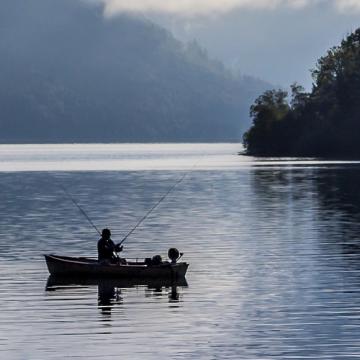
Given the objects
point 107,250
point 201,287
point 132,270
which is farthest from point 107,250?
point 201,287

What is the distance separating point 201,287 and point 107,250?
4267mm

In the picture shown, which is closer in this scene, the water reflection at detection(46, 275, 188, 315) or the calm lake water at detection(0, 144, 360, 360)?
the calm lake water at detection(0, 144, 360, 360)

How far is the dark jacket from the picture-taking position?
49.6 metres

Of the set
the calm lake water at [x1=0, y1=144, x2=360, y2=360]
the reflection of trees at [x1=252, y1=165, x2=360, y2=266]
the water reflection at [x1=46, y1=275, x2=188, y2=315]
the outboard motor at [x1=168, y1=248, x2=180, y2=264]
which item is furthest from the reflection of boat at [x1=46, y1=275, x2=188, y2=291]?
the reflection of trees at [x1=252, y1=165, x2=360, y2=266]

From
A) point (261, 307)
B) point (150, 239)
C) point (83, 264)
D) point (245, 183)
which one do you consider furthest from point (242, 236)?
point (245, 183)

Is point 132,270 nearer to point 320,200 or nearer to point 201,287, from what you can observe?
point 201,287

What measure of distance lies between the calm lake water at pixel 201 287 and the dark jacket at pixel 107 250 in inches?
65.7

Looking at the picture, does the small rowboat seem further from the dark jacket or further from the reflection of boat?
the dark jacket

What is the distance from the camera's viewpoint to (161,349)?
34.8m

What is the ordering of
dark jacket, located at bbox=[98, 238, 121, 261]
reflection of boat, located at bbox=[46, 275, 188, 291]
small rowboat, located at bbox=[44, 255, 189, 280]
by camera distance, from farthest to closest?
dark jacket, located at bbox=[98, 238, 121, 261] < small rowboat, located at bbox=[44, 255, 189, 280] < reflection of boat, located at bbox=[46, 275, 188, 291]

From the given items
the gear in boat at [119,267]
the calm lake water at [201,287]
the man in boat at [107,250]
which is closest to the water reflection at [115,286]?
the calm lake water at [201,287]

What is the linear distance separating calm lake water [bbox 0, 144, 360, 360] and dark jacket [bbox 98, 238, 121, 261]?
1.67 metres

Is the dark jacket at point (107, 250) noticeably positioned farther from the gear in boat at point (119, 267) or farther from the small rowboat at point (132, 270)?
the small rowboat at point (132, 270)

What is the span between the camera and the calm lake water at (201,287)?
3550cm
